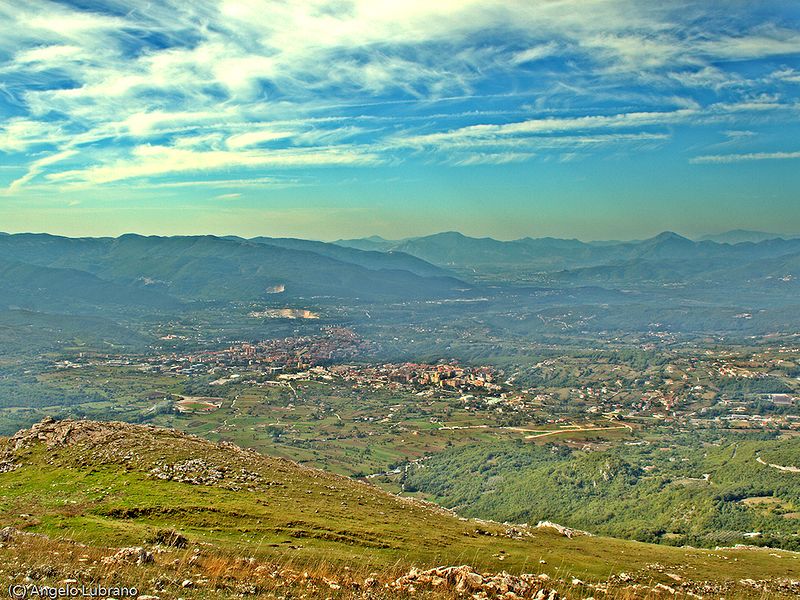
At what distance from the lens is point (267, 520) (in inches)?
1008

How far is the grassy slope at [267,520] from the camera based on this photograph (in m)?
21.8

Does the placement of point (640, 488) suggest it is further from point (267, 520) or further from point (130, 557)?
point (130, 557)

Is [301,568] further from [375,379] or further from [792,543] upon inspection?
[375,379]

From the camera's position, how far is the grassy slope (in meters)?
21.8

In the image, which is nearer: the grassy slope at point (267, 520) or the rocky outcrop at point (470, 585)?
the rocky outcrop at point (470, 585)

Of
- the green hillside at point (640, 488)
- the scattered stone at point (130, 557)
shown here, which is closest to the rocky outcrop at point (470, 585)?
the scattered stone at point (130, 557)

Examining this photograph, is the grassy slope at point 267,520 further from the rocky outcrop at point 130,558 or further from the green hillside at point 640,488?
the green hillside at point 640,488

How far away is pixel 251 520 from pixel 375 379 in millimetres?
129618

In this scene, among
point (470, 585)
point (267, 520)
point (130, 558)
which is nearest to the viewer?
point (470, 585)

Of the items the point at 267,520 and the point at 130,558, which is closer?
the point at 130,558

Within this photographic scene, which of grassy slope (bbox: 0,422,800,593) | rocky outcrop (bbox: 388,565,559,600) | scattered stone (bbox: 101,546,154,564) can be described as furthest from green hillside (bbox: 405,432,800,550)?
scattered stone (bbox: 101,546,154,564)

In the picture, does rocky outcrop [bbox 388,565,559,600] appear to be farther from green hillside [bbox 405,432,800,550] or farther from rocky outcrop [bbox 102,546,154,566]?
green hillside [bbox 405,432,800,550]

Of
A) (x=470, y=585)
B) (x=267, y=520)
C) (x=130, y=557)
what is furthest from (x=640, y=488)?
(x=130, y=557)

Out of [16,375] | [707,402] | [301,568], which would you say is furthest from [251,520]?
[16,375]
